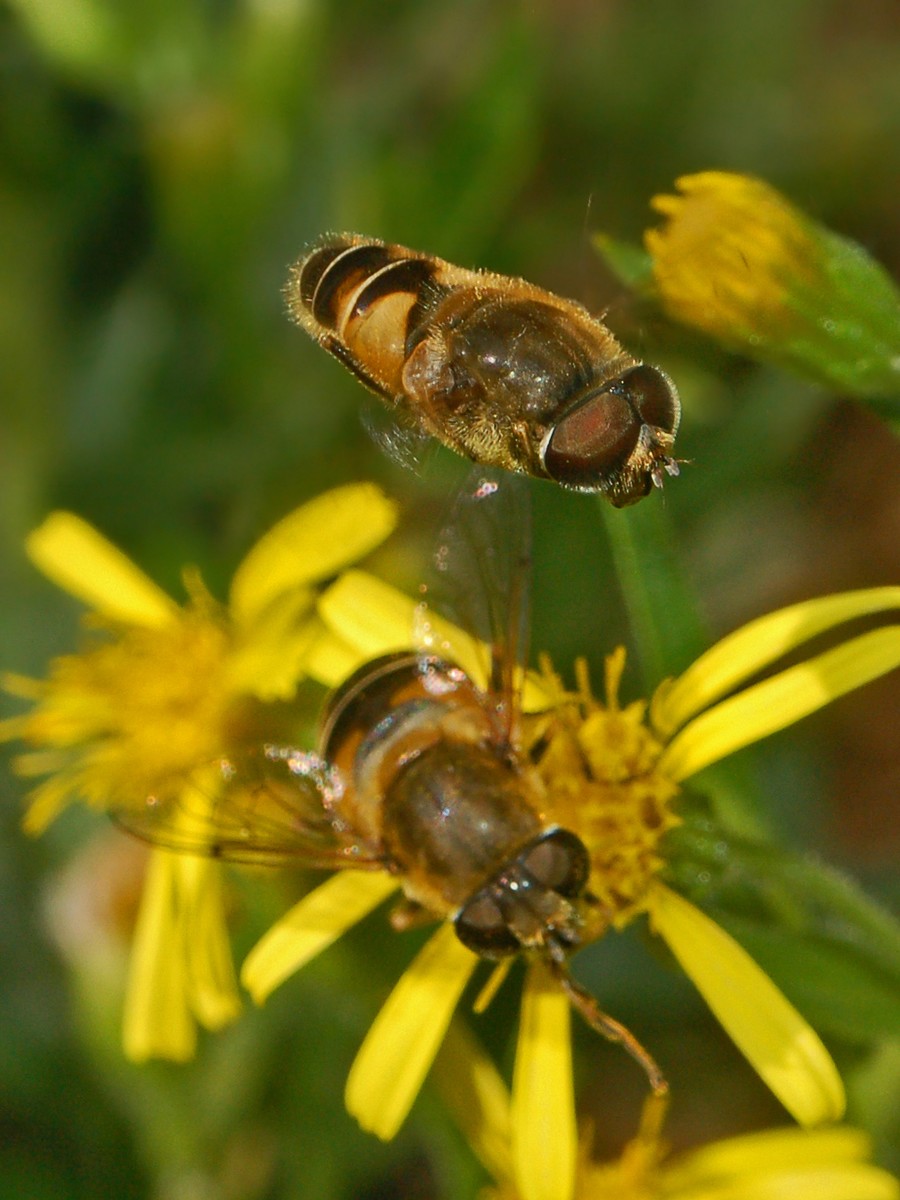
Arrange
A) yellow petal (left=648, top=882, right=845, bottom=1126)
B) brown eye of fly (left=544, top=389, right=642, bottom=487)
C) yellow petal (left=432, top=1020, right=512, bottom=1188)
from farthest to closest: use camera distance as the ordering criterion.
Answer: yellow petal (left=432, top=1020, right=512, bottom=1188)
yellow petal (left=648, top=882, right=845, bottom=1126)
brown eye of fly (left=544, top=389, right=642, bottom=487)

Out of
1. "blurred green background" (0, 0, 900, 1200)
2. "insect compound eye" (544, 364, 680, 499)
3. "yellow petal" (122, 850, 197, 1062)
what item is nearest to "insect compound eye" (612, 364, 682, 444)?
"insect compound eye" (544, 364, 680, 499)

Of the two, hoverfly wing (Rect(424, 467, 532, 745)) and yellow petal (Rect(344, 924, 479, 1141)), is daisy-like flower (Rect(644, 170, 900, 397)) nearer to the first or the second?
hoverfly wing (Rect(424, 467, 532, 745))

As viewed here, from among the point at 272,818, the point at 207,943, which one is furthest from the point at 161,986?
the point at 272,818

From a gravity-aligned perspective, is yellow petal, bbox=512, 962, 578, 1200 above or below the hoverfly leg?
below

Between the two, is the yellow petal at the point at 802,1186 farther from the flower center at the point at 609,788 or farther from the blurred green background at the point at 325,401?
the flower center at the point at 609,788

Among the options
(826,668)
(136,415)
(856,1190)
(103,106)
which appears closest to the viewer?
(826,668)

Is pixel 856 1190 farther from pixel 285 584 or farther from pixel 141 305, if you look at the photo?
pixel 141 305

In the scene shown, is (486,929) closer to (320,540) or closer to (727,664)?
(727,664)

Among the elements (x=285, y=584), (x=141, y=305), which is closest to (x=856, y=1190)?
(x=285, y=584)
